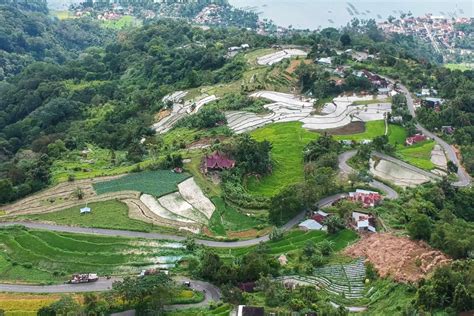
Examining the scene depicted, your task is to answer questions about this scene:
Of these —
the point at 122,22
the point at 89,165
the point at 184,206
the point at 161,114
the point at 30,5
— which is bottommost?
the point at 122,22

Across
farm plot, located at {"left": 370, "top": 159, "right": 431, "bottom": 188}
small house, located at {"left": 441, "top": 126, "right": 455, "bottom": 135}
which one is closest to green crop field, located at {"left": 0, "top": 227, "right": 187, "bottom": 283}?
farm plot, located at {"left": 370, "top": 159, "right": 431, "bottom": 188}

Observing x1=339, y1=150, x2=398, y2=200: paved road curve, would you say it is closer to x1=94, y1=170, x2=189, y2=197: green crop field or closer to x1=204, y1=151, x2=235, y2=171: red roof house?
x1=204, y1=151, x2=235, y2=171: red roof house

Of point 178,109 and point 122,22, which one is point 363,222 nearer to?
point 178,109

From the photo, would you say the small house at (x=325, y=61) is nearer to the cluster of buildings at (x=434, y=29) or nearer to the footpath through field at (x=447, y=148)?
the footpath through field at (x=447, y=148)

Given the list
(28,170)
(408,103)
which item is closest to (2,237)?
(28,170)

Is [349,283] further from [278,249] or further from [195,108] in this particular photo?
[195,108]

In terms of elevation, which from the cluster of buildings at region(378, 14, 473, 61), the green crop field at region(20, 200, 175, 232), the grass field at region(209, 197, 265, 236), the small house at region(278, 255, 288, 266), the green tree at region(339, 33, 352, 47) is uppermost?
the green tree at region(339, 33, 352, 47)

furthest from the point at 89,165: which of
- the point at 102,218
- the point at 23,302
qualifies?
the point at 23,302
